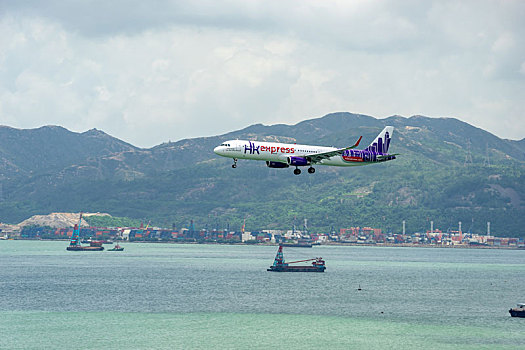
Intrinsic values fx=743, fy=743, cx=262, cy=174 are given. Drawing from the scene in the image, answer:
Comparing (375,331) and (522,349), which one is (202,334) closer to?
(375,331)

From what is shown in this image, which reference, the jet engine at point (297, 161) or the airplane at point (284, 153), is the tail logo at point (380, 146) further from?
the jet engine at point (297, 161)

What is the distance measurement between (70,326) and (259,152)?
89950 millimetres

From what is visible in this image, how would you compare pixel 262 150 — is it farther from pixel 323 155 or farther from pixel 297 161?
pixel 323 155

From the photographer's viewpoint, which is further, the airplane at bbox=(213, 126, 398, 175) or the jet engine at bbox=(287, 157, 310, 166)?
the jet engine at bbox=(287, 157, 310, 166)

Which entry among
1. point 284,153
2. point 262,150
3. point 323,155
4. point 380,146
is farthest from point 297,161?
point 380,146

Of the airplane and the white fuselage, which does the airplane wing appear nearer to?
the airplane

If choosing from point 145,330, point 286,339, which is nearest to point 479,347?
point 286,339

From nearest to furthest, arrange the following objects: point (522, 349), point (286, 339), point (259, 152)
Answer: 1. point (259, 152)
2. point (522, 349)
3. point (286, 339)

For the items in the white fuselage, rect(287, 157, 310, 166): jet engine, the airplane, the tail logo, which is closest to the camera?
the white fuselage

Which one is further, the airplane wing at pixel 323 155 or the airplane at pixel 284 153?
the airplane wing at pixel 323 155

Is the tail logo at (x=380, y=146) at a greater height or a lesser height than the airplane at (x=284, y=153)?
greater

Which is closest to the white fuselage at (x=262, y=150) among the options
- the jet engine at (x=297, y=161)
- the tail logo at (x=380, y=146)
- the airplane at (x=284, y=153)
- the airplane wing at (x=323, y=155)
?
the airplane at (x=284, y=153)

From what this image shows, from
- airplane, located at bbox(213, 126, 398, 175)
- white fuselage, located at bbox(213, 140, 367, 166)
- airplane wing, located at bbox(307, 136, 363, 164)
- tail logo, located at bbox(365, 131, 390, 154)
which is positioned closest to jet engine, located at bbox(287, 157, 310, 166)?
airplane, located at bbox(213, 126, 398, 175)

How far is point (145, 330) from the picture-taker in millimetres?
193250
